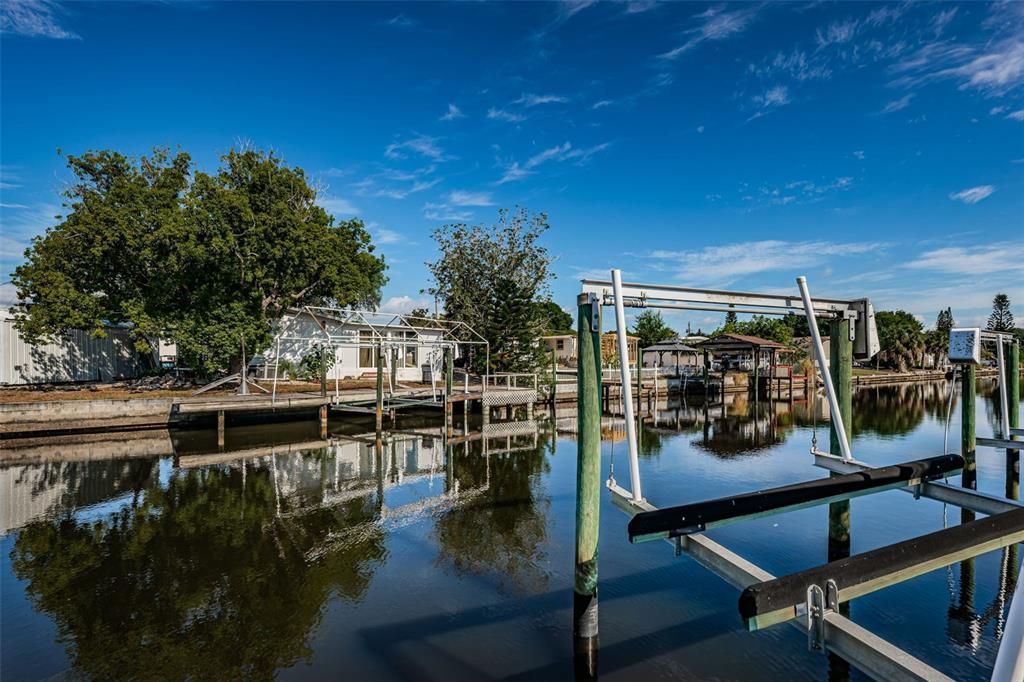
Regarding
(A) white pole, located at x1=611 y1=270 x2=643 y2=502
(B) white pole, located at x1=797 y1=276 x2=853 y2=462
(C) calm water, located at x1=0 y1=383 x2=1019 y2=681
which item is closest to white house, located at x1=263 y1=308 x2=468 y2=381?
(C) calm water, located at x1=0 y1=383 x2=1019 y2=681

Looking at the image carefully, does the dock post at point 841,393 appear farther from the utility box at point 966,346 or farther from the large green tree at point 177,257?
the large green tree at point 177,257

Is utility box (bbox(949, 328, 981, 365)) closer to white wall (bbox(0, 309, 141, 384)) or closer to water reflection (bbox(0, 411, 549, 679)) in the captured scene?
water reflection (bbox(0, 411, 549, 679))

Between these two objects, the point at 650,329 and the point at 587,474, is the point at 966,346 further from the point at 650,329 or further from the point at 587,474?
the point at 650,329

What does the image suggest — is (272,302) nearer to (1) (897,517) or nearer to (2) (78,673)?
(2) (78,673)

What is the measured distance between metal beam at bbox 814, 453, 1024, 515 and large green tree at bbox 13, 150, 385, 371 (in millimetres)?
22976

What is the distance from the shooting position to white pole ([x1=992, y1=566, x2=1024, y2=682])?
5.34ft

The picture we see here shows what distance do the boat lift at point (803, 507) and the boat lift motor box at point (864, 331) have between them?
12 mm

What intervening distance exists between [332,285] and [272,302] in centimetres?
285

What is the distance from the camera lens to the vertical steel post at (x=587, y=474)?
4875mm

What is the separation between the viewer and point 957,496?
4.29 m

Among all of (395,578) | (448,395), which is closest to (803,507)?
(395,578)

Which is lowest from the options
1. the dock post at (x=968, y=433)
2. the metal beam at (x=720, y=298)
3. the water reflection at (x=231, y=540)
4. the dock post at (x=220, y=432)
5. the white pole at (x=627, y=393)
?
the water reflection at (x=231, y=540)

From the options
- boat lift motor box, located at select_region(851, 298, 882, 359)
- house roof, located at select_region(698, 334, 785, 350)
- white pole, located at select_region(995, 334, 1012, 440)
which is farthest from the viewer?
house roof, located at select_region(698, 334, 785, 350)

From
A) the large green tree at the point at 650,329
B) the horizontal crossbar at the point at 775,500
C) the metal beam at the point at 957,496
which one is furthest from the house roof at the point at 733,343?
the horizontal crossbar at the point at 775,500
